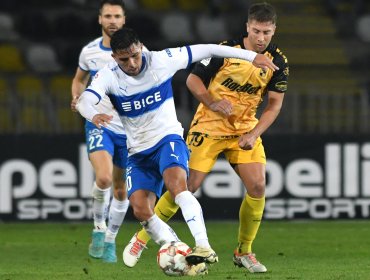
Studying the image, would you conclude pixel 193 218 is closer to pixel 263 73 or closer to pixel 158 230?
pixel 158 230

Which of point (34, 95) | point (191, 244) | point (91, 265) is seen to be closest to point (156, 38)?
point (34, 95)

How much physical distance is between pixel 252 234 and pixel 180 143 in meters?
1.21

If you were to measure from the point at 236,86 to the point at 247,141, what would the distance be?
64cm

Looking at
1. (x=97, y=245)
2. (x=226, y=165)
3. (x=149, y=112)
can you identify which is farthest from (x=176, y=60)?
(x=226, y=165)

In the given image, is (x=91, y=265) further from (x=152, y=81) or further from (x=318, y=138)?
(x=318, y=138)

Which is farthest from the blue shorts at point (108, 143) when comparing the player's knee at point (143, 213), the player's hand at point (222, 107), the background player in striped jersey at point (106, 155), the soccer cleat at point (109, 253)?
the player's knee at point (143, 213)

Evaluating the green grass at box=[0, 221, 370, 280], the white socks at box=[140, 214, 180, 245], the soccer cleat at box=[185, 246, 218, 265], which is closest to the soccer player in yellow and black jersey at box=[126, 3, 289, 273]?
the green grass at box=[0, 221, 370, 280]

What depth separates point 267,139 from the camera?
14.5 meters

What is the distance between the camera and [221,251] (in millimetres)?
11398

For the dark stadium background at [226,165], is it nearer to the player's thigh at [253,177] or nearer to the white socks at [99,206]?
the white socks at [99,206]

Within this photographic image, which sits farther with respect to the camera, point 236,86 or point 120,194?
point 120,194

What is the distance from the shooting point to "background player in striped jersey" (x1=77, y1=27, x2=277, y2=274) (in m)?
8.76

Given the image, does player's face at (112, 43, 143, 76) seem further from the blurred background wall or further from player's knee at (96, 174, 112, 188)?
the blurred background wall

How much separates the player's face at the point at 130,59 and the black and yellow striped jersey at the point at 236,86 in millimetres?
898
